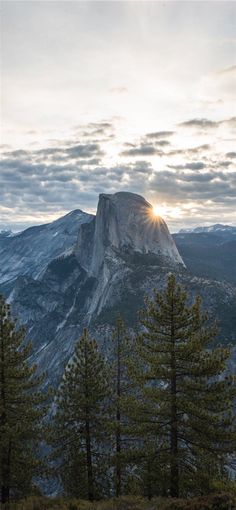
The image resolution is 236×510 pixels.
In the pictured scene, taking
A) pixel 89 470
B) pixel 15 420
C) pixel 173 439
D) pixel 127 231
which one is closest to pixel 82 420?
pixel 89 470

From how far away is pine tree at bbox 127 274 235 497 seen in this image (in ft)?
62.6

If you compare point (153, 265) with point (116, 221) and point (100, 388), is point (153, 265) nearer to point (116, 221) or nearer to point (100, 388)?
point (116, 221)

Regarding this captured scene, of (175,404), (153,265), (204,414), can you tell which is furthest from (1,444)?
Answer: (153,265)

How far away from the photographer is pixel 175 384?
19.9 metres

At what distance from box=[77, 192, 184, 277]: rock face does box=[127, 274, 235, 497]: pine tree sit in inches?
5262

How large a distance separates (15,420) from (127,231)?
468ft

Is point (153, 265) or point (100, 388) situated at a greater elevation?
point (153, 265)

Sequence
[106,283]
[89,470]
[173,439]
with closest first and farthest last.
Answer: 1. [173,439]
2. [89,470]
3. [106,283]

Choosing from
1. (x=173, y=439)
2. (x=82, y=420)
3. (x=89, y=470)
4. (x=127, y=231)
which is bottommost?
(x=89, y=470)

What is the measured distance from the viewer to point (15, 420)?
21.8 metres

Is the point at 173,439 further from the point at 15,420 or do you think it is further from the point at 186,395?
the point at 15,420

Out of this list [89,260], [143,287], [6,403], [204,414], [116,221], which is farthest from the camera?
[89,260]

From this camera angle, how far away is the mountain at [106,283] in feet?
372

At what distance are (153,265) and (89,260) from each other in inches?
2188
